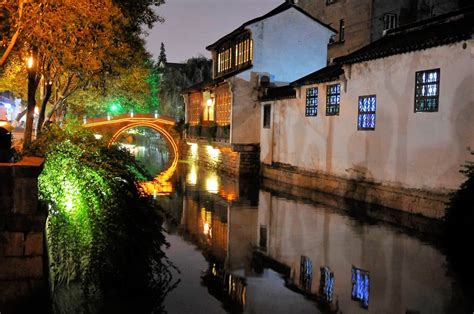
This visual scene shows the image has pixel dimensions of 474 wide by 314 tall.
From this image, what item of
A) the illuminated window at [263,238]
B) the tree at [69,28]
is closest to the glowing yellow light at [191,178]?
the tree at [69,28]

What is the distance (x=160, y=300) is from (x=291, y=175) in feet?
63.9

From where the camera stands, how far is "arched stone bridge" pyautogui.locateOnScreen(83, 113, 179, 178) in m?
46.9

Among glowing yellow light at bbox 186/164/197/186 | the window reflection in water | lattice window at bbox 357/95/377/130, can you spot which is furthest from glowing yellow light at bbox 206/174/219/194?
the window reflection in water

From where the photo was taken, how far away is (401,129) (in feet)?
61.0

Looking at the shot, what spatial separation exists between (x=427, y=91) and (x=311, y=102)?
30.3 feet

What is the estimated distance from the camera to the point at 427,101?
Answer: 17.4 metres

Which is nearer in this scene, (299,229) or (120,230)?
(120,230)

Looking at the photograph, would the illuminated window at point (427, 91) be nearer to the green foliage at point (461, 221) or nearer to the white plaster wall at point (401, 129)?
the white plaster wall at point (401, 129)

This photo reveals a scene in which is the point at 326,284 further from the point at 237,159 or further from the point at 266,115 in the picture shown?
the point at 237,159

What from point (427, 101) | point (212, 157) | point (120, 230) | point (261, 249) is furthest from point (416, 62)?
point (212, 157)

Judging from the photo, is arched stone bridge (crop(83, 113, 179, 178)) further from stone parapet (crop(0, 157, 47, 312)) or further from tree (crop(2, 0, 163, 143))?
stone parapet (crop(0, 157, 47, 312))

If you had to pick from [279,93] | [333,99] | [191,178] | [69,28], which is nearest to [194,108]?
[191,178]

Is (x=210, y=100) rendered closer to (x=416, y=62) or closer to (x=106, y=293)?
(x=416, y=62)

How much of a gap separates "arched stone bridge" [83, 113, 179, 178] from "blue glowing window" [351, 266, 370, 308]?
116 ft
